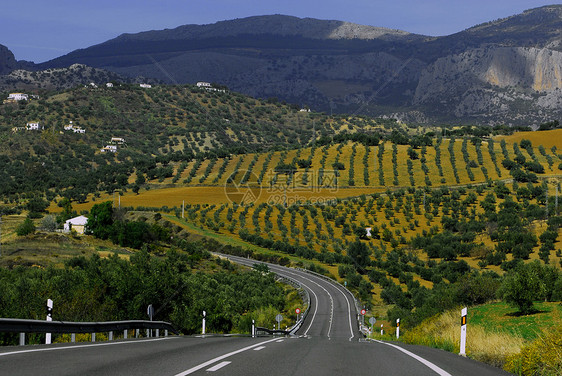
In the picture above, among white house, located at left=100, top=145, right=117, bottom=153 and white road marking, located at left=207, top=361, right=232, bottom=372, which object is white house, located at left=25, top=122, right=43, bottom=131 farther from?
white road marking, located at left=207, top=361, right=232, bottom=372

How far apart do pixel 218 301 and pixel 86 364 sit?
128 feet

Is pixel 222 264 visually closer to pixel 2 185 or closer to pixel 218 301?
pixel 218 301

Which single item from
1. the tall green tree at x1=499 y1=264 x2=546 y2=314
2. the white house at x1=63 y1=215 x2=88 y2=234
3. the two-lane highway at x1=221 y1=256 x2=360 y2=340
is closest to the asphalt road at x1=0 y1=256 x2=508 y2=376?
the tall green tree at x1=499 y1=264 x2=546 y2=314

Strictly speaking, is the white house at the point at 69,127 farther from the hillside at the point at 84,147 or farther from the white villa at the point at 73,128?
the hillside at the point at 84,147

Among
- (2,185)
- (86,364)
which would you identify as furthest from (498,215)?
(2,185)

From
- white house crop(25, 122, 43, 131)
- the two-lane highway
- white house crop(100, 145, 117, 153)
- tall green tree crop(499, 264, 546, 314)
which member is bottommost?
the two-lane highway

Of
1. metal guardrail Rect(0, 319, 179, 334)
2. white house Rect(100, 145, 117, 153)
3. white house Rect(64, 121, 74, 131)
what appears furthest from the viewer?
white house Rect(64, 121, 74, 131)

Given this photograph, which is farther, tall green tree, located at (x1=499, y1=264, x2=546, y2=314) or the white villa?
the white villa

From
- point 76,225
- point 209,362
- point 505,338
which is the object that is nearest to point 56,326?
point 209,362

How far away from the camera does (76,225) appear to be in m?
91.5

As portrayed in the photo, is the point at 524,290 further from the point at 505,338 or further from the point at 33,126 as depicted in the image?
the point at 33,126

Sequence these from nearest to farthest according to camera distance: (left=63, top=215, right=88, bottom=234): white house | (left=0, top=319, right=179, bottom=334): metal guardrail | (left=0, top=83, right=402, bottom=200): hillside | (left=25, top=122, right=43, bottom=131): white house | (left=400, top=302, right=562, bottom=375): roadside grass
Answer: (left=400, top=302, right=562, bottom=375): roadside grass
(left=0, top=319, right=179, bottom=334): metal guardrail
(left=63, top=215, right=88, bottom=234): white house
(left=0, top=83, right=402, bottom=200): hillside
(left=25, top=122, right=43, bottom=131): white house

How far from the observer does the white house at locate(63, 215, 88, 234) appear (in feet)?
297

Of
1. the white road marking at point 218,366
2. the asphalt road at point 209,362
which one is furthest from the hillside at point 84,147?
the white road marking at point 218,366
